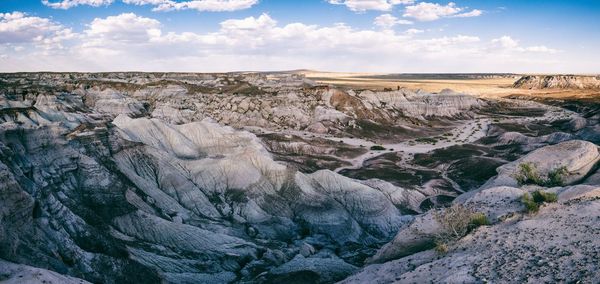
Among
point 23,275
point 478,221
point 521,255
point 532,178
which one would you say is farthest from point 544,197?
point 23,275

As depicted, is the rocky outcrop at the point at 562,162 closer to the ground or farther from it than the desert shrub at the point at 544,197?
closer to the ground

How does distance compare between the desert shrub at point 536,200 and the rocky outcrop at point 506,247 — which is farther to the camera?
the desert shrub at point 536,200

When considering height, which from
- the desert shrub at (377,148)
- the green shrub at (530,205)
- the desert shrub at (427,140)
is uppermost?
the green shrub at (530,205)

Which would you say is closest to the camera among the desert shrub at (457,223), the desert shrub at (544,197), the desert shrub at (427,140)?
the desert shrub at (457,223)

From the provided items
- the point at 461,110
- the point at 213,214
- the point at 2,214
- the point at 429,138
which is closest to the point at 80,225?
the point at 2,214

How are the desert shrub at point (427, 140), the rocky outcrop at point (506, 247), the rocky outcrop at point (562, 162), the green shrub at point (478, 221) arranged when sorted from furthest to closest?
1. the desert shrub at point (427, 140)
2. the rocky outcrop at point (562, 162)
3. the green shrub at point (478, 221)
4. the rocky outcrop at point (506, 247)

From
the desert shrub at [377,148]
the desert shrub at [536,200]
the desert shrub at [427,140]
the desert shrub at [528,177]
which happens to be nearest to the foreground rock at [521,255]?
the desert shrub at [536,200]

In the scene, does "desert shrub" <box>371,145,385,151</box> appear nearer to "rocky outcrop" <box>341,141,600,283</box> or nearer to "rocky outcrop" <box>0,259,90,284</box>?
"rocky outcrop" <box>341,141,600,283</box>

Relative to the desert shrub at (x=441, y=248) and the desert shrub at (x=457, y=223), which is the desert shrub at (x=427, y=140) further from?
the desert shrub at (x=441, y=248)

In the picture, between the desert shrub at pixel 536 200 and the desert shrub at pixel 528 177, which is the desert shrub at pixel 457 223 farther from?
the desert shrub at pixel 528 177

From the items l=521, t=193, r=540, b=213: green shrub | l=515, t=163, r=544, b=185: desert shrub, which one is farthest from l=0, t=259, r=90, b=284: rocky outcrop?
l=515, t=163, r=544, b=185: desert shrub
